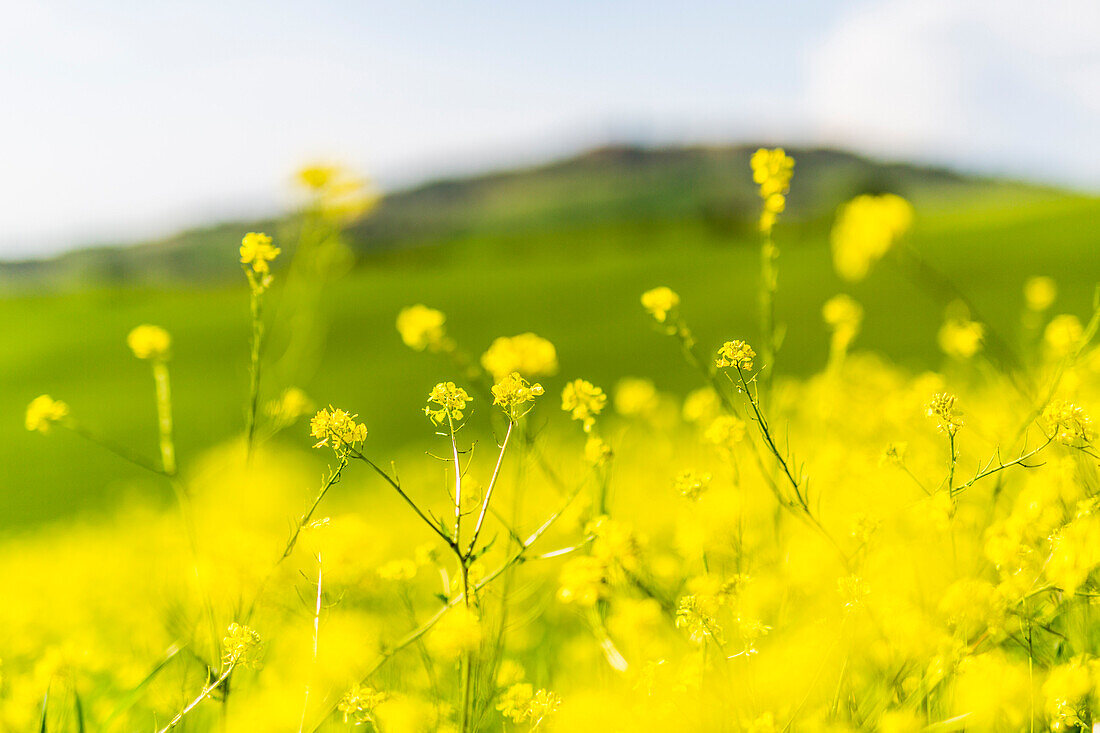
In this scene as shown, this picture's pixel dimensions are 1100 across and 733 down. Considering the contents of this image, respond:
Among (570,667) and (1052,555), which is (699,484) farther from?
(570,667)

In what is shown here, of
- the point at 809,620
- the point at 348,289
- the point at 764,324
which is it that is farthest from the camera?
the point at 348,289

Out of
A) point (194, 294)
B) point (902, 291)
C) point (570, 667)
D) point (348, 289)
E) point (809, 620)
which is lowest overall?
point (194, 294)

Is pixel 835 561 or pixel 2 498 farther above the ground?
pixel 835 561

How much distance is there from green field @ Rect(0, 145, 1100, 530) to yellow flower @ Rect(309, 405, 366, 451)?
644 millimetres

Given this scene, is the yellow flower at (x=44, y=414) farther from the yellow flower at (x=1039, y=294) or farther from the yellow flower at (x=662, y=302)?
the yellow flower at (x=1039, y=294)

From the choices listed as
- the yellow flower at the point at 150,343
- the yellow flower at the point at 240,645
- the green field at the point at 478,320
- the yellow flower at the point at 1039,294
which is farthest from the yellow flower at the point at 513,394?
the yellow flower at the point at 1039,294

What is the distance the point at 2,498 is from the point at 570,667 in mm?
11250

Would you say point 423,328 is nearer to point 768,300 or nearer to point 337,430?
point 337,430

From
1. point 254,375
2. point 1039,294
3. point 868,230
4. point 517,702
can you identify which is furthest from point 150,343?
point 1039,294

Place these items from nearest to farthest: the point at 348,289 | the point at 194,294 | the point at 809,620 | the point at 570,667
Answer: the point at 809,620 → the point at 570,667 → the point at 348,289 → the point at 194,294

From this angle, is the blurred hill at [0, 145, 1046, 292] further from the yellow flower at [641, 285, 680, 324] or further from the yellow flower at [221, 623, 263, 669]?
the yellow flower at [221, 623, 263, 669]

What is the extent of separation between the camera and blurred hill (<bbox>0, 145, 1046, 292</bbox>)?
1984 inches

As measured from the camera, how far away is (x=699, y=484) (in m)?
1.61

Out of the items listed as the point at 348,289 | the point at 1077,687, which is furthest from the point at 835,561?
the point at 348,289
